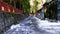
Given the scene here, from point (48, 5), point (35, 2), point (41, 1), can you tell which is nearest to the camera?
point (48, 5)

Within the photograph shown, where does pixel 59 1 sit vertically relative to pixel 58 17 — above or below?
above

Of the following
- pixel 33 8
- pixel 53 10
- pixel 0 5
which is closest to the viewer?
pixel 0 5

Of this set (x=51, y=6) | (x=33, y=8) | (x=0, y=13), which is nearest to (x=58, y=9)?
(x=51, y=6)

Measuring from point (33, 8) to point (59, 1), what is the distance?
150 ft

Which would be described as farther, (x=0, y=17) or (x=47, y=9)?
(x=47, y=9)

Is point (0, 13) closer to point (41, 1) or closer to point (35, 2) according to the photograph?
point (41, 1)

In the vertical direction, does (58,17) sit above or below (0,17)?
below

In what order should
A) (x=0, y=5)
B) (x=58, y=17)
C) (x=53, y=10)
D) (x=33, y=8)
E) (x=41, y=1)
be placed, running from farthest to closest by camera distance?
(x=33, y=8) < (x=41, y=1) < (x=53, y=10) < (x=58, y=17) < (x=0, y=5)

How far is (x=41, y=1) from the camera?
169 feet

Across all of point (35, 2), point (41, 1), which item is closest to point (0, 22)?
point (41, 1)

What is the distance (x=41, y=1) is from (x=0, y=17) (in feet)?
142

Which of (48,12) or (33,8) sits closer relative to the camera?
(48,12)

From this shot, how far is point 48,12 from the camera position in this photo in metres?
21.6

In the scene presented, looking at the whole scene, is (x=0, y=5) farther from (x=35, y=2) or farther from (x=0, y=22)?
(x=35, y=2)
